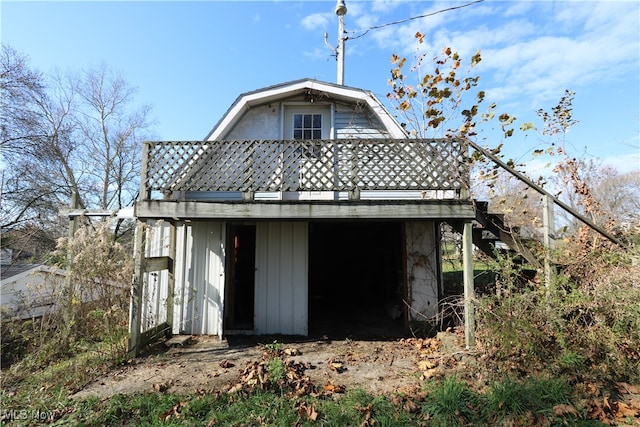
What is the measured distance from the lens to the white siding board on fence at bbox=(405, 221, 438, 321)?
6.90m

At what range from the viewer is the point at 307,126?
817 cm

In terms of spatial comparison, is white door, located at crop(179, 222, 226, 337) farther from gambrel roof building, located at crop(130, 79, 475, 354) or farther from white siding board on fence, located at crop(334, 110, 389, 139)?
white siding board on fence, located at crop(334, 110, 389, 139)

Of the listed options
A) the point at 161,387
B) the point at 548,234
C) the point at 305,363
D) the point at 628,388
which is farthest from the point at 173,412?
the point at 548,234

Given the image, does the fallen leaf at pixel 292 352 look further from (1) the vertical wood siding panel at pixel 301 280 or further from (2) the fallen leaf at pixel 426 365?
(2) the fallen leaf at pixel 426 365

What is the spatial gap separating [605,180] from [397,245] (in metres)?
20.7

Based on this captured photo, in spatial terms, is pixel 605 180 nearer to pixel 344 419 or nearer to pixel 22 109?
pixel 344 419

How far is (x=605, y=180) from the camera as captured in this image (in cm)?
2136

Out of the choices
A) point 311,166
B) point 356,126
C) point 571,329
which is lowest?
point 571,329

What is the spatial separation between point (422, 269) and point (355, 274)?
17.9 ft

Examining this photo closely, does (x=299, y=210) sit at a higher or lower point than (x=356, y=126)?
lower

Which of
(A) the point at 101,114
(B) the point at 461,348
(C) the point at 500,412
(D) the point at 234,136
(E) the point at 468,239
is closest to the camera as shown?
(C) the point at 500,412

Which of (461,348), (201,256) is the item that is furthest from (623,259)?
(201,256)

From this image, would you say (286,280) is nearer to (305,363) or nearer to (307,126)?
(305,363)

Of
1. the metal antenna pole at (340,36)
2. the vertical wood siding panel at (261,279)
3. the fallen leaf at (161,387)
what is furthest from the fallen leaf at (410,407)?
the metal antenna pole at (340,36)
